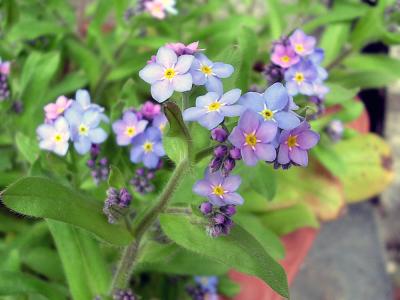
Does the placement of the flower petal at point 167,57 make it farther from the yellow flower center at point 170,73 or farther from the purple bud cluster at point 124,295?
the purple bud cluster at point 124,295

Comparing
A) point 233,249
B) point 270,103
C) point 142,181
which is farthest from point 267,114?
point 142,181

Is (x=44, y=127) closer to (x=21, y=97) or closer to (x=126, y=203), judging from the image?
(x=126, y=203)

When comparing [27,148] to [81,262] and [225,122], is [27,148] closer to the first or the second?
[81,262]

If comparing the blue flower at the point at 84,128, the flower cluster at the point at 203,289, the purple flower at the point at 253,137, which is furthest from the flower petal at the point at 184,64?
the flower cluster at the point at 203,289

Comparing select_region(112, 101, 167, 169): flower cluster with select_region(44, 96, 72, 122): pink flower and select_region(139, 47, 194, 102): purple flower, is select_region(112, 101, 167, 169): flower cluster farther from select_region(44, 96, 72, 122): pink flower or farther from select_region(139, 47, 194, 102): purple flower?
select_region(139, 47, 194, 102): purple flower

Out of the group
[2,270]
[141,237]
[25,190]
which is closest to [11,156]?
[2,270]

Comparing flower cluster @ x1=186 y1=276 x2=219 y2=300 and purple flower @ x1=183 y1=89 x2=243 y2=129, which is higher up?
purple flower @ x1=183 y1=89 x2=243 y2=129

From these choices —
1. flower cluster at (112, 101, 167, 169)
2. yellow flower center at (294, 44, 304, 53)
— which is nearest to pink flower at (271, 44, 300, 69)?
yellow flower center at (294, 44, 304, 53)
